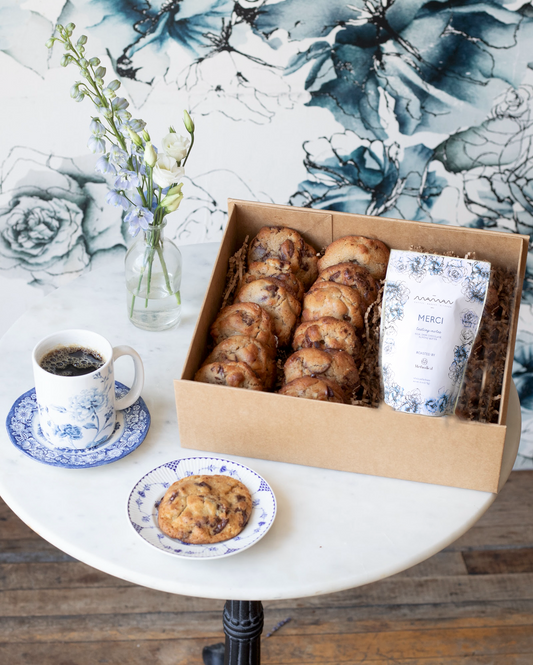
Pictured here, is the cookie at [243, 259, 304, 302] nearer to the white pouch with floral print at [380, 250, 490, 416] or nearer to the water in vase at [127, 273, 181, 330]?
the water in vase at [127, 273, 181, 330]

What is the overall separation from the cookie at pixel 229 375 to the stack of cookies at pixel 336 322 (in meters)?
0.05

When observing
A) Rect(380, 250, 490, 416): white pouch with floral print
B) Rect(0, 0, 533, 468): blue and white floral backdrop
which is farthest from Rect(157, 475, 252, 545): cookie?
Rect(0, 0, 533, 468): blue and white floral backdrop

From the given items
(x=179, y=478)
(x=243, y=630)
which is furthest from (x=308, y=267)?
(x=243, y=630)

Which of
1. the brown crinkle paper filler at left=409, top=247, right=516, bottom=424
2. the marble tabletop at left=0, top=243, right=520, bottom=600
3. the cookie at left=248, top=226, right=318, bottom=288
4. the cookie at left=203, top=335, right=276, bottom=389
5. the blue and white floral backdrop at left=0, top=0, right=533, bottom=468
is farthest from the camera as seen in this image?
the blue and white floral backdrop at left=0, top=0, right=533, bottom=468

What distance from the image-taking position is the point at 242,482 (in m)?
0.99

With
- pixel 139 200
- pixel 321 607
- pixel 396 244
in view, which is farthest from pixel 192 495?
pixel 321 607

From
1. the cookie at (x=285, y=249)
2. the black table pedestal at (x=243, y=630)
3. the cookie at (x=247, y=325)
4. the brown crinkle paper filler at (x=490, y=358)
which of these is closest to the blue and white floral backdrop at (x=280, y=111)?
the cookie at (x=285, y=249)

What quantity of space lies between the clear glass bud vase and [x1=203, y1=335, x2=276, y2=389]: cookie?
23 centimetres

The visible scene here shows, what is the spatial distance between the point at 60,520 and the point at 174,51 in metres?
1.22

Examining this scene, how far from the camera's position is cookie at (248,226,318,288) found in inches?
52.0

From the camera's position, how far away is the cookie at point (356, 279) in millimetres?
1233

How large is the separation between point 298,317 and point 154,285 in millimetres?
282

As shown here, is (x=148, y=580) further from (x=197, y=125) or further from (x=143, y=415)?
(x=197, y=125)

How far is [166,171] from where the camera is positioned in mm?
1079
